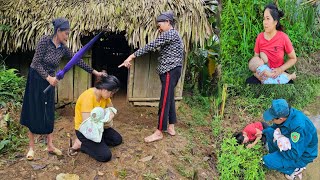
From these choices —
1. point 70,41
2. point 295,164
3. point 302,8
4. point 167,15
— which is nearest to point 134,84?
point 70,41

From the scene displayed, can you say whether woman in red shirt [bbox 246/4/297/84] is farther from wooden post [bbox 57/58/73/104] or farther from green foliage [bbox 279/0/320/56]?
wooden post [bbox 57/58/73/104]

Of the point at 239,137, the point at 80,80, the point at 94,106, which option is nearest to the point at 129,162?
the point at 94,106

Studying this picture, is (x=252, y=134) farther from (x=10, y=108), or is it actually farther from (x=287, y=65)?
(x=10, y=108)

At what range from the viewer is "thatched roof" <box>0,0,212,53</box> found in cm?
543

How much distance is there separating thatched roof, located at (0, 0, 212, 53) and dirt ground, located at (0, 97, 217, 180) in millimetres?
1392

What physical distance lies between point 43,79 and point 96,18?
1.68 metres

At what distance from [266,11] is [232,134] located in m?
1.80

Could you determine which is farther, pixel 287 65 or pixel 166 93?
pixel 287 65

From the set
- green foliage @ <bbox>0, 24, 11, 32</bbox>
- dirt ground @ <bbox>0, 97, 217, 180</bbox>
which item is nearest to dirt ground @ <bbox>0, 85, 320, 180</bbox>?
dirt ground @ <bbox>0, 97, 217, 180</bbox>

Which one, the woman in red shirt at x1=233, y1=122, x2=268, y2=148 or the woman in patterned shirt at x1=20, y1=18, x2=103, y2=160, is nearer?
the woman in patterned shirt at x1=20, y1=18, x2=103, y2=160

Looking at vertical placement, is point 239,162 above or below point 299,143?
below

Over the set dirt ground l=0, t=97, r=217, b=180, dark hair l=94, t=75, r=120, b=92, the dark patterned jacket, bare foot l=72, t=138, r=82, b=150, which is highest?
the dark patterned jacket

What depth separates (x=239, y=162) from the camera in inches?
186

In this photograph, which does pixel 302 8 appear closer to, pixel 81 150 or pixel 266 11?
pixel 266 11
